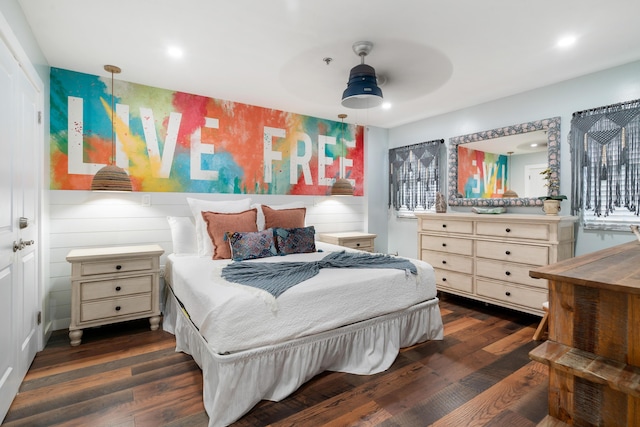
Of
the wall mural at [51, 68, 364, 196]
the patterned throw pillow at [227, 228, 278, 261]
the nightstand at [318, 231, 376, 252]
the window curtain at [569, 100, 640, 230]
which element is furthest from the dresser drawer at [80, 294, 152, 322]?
the window curtain at [569, 100, 640, 230]

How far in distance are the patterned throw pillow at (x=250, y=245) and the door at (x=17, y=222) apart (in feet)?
4.50

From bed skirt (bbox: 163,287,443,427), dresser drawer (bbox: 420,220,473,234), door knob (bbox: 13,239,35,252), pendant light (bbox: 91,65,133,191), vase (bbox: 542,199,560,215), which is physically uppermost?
pendant light (bbox: 91,65,133,191)

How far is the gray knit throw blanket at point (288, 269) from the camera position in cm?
200

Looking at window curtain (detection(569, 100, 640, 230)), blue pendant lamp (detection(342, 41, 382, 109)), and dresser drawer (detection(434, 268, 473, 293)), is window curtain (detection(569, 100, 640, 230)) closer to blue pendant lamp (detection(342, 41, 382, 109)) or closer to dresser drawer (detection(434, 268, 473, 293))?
dresser drawer (detection(434, 268, 473, 293))

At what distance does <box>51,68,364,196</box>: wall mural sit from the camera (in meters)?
2.99

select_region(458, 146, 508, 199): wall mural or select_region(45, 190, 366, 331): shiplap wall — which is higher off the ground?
select_region(458, 146, 508, 199): wall mural

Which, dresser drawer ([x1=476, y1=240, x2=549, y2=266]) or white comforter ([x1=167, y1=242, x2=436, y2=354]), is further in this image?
dresser drawer ([x1=476, y1=240, x2=549, y2=266])

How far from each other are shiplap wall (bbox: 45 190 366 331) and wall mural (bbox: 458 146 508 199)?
2.97m

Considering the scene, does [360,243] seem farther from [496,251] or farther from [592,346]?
[592,346]

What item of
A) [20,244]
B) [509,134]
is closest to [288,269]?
[20,244]

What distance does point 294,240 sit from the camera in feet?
10.2

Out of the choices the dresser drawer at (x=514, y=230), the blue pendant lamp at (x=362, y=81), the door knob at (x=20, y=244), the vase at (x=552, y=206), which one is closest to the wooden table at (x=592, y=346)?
the blue pendant lamp at (x=362, y=81)

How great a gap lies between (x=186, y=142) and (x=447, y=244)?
3.21m

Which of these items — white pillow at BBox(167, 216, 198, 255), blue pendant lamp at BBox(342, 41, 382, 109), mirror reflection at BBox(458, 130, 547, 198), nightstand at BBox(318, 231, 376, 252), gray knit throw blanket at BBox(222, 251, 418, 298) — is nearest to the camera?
gray knit throw blanket at BBox(222, 251, 418, 298)
